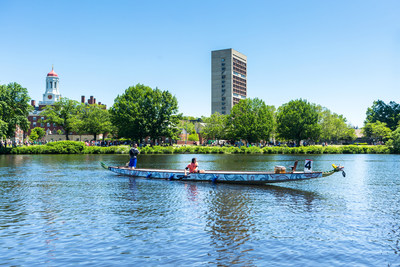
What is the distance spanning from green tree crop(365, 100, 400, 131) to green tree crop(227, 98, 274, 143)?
77.6 metres

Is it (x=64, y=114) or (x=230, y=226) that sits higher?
(x=64, y=114)

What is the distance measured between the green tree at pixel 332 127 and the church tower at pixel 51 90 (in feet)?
473

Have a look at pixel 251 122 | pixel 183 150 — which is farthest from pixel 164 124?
pixel 251 122

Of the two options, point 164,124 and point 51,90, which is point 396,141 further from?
point 51,90

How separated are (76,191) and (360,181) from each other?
24174 mm

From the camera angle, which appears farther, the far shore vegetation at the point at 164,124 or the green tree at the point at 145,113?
the green tree at the point at 145,113

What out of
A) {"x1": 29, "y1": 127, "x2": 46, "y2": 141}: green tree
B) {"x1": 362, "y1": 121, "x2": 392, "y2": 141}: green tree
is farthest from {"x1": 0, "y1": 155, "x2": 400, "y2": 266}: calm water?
{"x1": 29, "y1": 127, "x2": 46, "y2": 141}: green tree

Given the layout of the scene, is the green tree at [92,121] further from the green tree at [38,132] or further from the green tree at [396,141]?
the green tree at [396,141]

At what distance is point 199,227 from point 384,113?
168489mm

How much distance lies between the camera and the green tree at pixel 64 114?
118m

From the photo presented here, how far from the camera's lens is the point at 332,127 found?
13112cm

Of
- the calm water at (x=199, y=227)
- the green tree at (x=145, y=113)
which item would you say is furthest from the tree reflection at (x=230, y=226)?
the green tree at (x=145, y=113)

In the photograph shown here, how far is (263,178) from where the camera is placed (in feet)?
84.7

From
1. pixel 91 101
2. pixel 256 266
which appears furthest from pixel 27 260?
pixel 91 101
